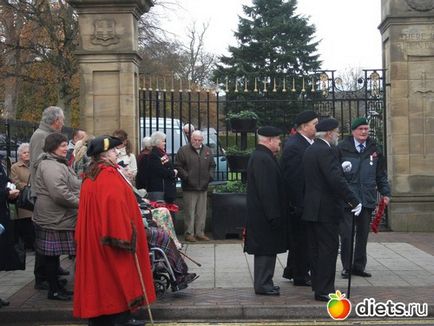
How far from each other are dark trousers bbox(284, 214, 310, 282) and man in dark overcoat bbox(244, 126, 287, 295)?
54 cm

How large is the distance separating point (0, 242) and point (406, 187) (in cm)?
785

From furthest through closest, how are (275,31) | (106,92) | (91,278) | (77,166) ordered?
(275,31) < (106,92) < (77,166) < (91,278)

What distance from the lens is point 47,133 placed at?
789 centimetres

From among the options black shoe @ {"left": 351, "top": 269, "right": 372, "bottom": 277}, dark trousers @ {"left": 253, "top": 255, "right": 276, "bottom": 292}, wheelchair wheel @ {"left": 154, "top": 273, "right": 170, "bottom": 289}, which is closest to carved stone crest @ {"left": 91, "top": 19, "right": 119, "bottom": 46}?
wheelchair wheel @ {"left": 154, "top": 273, "right": 170, "bottom": 289}

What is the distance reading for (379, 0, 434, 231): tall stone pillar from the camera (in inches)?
477

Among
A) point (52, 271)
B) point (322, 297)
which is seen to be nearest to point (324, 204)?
point (322, 297)

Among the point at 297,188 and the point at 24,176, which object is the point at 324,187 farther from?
the point at 24,176

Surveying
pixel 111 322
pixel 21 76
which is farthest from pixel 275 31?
pixel 111 322

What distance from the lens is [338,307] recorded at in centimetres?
680

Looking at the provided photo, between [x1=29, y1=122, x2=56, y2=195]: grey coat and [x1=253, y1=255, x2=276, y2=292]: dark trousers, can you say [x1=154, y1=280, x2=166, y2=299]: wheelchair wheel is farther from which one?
[x1=29, y1=122, x2=56, y2=195]: grey coat

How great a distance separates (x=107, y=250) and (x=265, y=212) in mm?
2223

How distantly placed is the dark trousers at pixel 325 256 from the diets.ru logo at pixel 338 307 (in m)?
0.13

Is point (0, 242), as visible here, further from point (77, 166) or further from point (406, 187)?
point (406, 187)

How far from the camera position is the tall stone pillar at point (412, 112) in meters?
12.1
